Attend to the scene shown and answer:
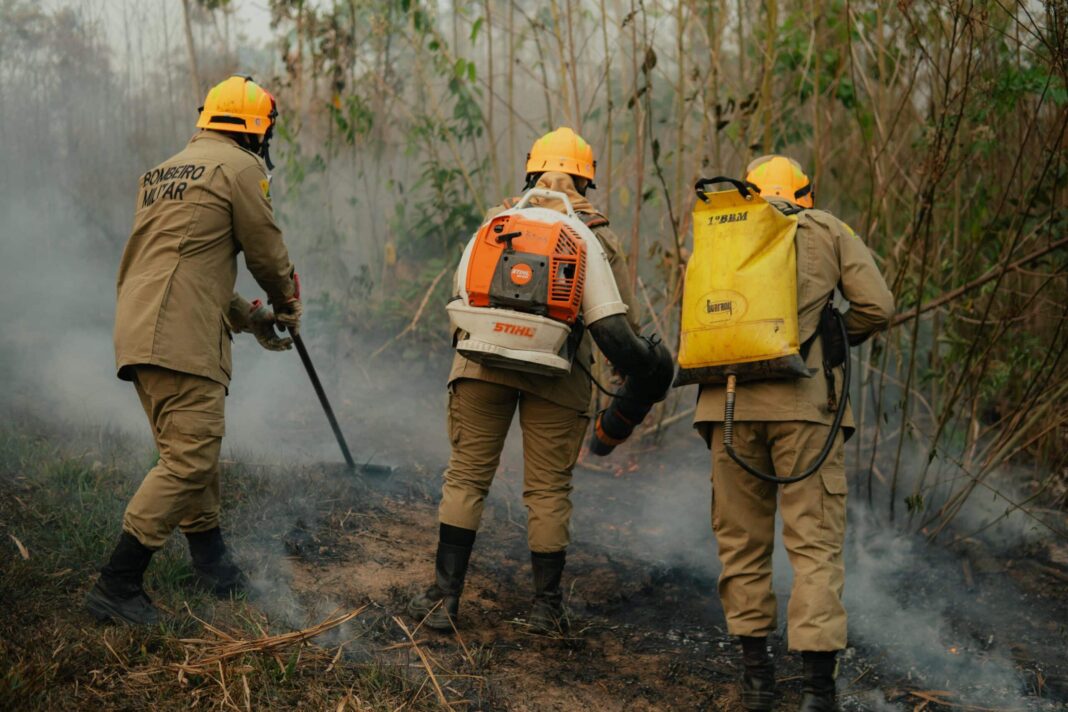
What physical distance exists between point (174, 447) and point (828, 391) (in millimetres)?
2329

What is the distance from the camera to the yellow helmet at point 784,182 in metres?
3.64

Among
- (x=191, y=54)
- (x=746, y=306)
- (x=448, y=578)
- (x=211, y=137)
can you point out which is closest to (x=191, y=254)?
(x=211, y=137)

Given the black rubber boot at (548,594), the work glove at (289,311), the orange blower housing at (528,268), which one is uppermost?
the orange blower housing at (528,268)

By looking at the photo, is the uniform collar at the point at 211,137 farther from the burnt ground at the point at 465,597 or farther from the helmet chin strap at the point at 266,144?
the burnt ground at the point at 465,597

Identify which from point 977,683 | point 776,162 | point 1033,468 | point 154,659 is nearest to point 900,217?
point 1033,468

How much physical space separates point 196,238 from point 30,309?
335 cm

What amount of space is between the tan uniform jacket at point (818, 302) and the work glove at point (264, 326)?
199cm

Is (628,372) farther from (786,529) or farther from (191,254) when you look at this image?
(191,254)

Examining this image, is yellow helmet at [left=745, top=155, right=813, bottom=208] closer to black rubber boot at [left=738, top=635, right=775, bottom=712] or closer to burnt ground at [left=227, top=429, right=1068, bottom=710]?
black rubber boot at [left=738, top=635, right=775, bottom=712]

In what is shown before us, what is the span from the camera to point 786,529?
3443 millimetres

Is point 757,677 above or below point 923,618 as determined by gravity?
above

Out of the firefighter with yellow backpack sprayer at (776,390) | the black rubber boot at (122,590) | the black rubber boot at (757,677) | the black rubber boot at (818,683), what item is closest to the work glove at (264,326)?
the black rubber boot at (122,590)

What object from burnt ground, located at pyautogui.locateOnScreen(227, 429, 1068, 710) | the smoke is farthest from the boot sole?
the smoke

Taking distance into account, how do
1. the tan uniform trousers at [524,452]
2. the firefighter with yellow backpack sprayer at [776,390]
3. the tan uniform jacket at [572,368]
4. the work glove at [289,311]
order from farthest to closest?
the work glove at [289,311]
the tan uniform trousers at [524,452]
the tan uniform jacket at [572,368]
the firefighter with yellow backpack sprayer at [776,390]
